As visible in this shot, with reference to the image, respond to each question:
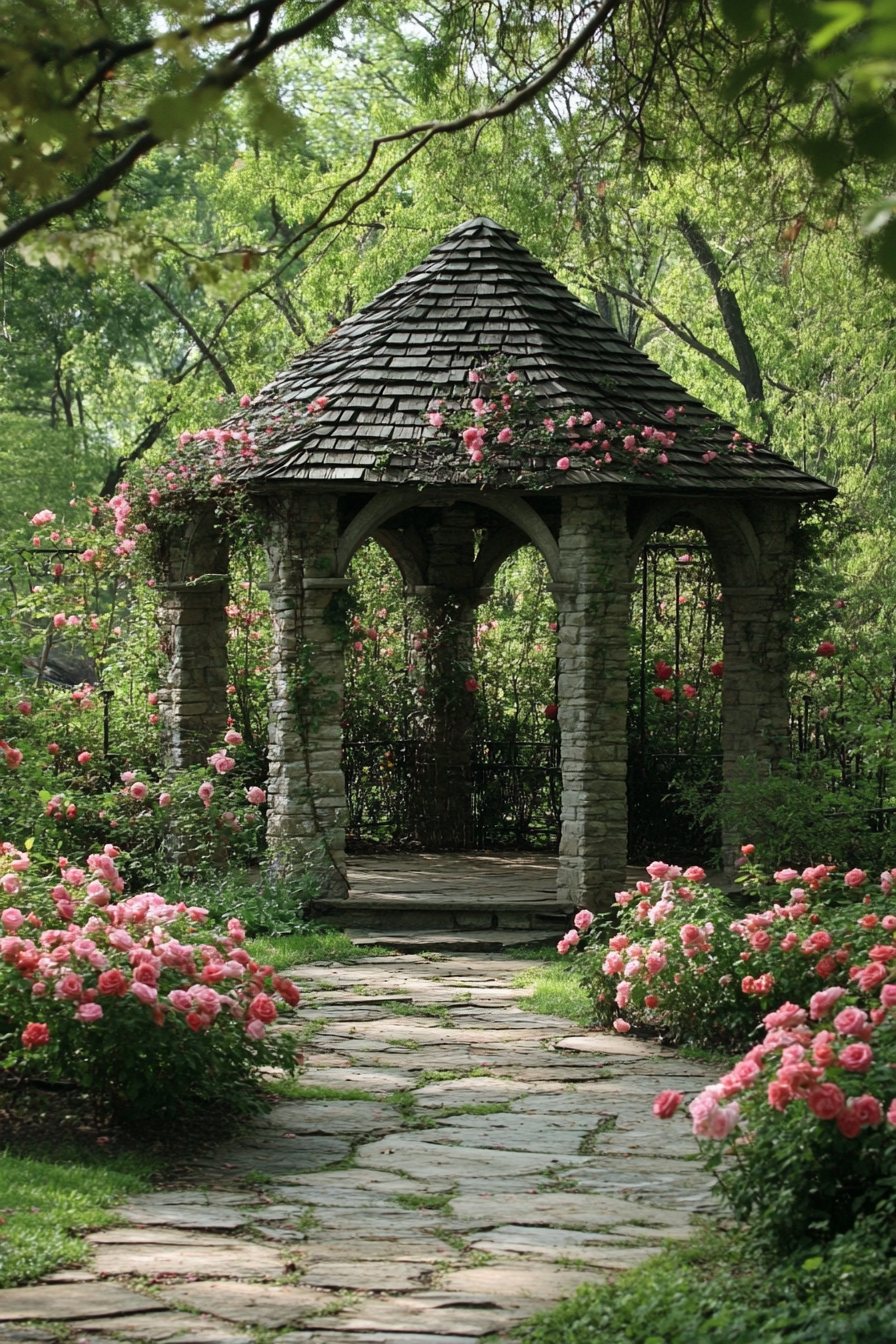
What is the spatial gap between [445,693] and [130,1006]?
9.01m

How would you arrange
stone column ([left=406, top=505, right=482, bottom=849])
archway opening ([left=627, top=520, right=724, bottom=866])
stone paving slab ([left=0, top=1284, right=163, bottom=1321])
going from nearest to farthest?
1. stone paving slab ([left=0, top=1284, right=163, bottom=1321])
2. archway opening ([left=627, top=520, right=724, bottom=866])
3. stone column ([left=406, top=505, right=482, bottom=849])

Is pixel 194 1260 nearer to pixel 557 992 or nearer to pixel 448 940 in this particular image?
pixel 557 992

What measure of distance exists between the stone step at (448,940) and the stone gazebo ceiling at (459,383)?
317cm

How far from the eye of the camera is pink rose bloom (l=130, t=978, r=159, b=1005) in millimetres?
6004

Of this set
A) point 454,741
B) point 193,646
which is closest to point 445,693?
point 454,741

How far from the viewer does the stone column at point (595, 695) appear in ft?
37.7

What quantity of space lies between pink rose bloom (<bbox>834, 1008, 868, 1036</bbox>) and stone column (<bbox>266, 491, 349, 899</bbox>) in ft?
23.6

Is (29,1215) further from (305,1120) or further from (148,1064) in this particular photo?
(305,1120)

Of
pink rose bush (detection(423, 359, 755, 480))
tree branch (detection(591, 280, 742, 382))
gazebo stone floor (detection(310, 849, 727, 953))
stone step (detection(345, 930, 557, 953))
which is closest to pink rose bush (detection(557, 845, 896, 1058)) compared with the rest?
stone step (detection(345, 930, 557, 953))

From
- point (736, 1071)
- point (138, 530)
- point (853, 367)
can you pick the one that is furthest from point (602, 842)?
point (853, 367)

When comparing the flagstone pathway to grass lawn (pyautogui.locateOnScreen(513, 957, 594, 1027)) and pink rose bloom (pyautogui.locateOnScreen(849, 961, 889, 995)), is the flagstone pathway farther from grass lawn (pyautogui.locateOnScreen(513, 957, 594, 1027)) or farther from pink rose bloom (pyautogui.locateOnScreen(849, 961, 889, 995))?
pink rose bloom (pyautogui.locateOnScreen(849, 961, 889, 995))

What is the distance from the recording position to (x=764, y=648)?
498 inches

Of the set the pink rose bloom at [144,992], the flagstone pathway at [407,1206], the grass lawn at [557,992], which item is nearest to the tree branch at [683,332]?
the grass lawn at [557,992]

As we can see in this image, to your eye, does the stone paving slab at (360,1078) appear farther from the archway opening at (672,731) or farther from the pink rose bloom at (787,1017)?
the archway opening at (672,731)
